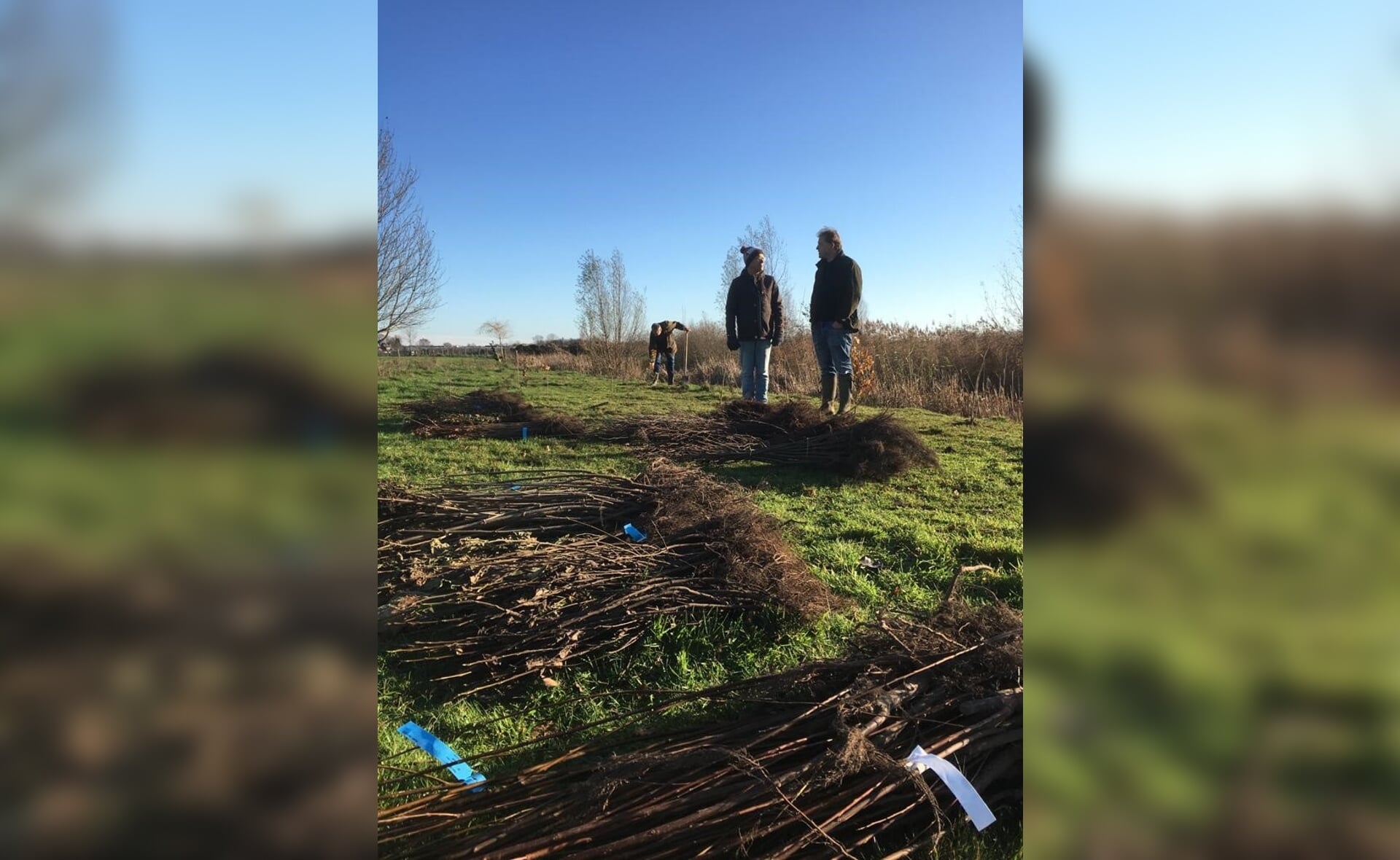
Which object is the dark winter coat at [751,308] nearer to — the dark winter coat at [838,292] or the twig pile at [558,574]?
the dark winter coat at [838,292]

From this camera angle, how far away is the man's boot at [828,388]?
9.91 meters

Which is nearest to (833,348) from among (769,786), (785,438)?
(785,438)

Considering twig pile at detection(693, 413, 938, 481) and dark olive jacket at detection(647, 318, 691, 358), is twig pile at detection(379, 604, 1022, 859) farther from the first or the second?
dark olive jacket at detection(647, 318, 691, 358)

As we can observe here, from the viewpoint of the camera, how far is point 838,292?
9242 millimetres

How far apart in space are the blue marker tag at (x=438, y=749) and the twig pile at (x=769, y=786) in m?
0.07

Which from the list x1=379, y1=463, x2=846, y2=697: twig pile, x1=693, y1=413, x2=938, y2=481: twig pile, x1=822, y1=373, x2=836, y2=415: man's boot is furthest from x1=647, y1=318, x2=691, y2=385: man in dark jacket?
x1=379, y1=463, x2=846, y2=697: twig pile

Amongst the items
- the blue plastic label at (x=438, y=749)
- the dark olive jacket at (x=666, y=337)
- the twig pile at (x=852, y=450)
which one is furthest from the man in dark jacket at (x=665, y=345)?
the blue plastic label at (x=438, y=749)

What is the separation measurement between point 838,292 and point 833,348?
80cm

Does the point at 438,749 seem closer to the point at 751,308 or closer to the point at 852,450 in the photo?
the point at 852,450

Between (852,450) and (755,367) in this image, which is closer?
(852,450)

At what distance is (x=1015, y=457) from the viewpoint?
305 inches
